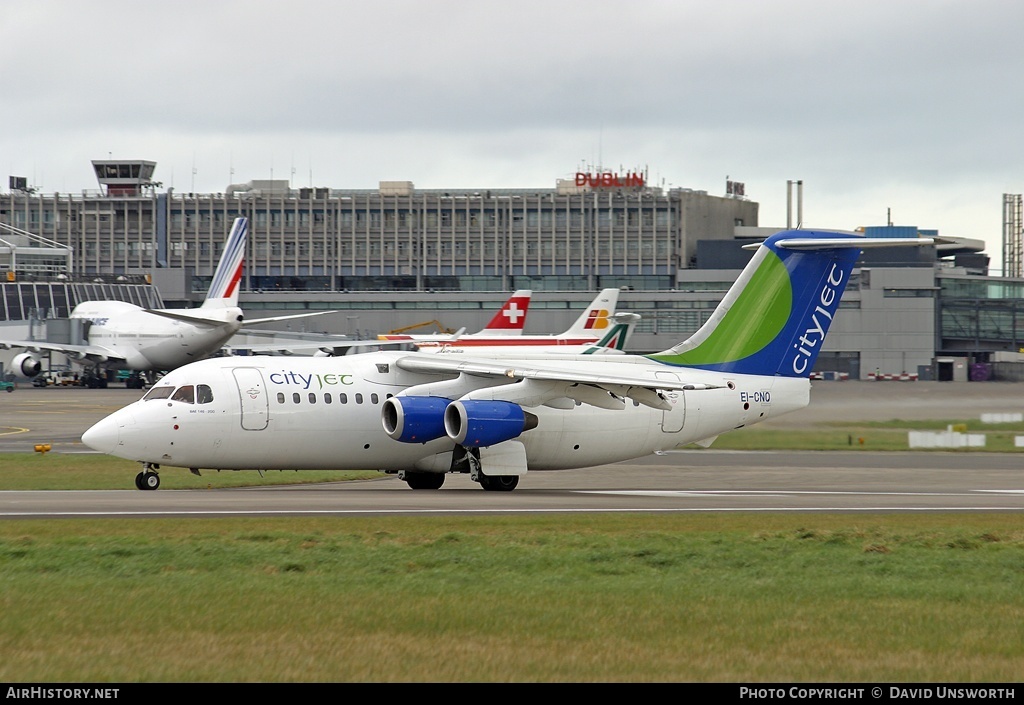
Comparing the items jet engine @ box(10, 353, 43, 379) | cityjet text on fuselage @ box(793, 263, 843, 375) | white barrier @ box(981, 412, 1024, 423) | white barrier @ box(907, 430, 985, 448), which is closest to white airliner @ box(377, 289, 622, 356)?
white barrier @ box(981, 412, 1024, 423)

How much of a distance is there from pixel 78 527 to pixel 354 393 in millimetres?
11638

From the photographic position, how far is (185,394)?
31219 mm

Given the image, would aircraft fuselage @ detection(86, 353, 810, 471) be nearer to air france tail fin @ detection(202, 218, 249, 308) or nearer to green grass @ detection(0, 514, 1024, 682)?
green grass @ detection(0, 514, 1024, 682)

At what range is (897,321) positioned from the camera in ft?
397

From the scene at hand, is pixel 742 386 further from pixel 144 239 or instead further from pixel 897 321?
pixel 144 239

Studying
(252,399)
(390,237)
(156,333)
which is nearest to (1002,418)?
(252,399)

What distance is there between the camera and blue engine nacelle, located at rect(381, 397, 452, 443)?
104ft

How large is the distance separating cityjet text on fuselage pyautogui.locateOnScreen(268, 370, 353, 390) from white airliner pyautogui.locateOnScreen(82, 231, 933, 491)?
1.5 inches

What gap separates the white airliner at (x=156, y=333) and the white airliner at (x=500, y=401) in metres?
65.1

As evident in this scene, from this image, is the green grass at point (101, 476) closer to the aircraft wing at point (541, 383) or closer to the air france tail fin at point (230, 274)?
the aircraft wing at point (541, 383)

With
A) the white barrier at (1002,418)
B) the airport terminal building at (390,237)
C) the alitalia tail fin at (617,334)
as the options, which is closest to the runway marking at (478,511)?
the white barrier at (1002,418)

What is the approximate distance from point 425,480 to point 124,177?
433 feet

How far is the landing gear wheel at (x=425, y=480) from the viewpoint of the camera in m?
34.8
